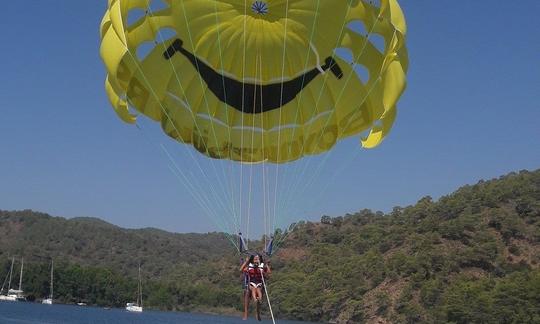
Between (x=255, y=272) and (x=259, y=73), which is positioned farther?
(x=259, y=73)

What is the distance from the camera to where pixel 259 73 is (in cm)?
1544

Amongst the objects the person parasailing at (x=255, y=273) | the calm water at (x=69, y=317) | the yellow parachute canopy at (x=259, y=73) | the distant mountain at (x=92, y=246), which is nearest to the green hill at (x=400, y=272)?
the calm water at (x=69, y=317)

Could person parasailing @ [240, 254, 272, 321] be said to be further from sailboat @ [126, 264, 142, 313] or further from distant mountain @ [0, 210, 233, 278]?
distant mountain @ [0, 210, 233, 278]

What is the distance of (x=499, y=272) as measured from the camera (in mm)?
70938

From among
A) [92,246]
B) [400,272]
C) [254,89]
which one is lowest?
[254,89]

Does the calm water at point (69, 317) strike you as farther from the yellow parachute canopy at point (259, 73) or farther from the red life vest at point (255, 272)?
the red life vest at point (255, 272)

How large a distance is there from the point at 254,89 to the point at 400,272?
65.3m

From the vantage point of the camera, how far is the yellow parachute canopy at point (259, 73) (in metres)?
14.2

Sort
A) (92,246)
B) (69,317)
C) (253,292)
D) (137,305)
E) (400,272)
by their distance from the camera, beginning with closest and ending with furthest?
1. (253,292)
2. (69,317)
3. (400,272)
4. (137,305)
5. (92,246)

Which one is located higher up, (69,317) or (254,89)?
(254,89)

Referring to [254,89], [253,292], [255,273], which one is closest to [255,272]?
[255,273]

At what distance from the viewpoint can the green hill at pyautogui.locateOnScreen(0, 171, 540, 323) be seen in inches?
2458

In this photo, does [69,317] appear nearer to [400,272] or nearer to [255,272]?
[400,272]

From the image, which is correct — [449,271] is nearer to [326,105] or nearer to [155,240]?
[326,105]
